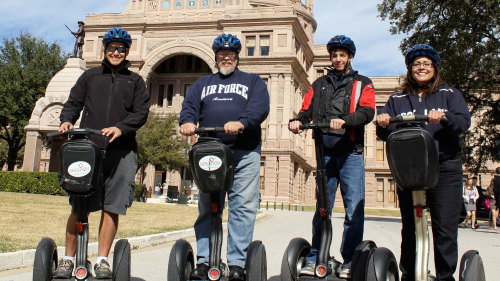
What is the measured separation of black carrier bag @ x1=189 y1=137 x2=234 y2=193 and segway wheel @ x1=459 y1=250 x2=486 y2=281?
1.95m

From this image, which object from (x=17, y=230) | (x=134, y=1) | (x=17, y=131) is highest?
(x=134, y=1)

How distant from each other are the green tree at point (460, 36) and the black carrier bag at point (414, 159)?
17.3 meters

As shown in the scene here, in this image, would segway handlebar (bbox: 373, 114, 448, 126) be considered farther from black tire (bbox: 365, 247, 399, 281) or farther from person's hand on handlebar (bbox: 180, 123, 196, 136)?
person's hand on handlebar (bbox: 180, 123, 196, 136)

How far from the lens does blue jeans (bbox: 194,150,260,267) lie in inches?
163

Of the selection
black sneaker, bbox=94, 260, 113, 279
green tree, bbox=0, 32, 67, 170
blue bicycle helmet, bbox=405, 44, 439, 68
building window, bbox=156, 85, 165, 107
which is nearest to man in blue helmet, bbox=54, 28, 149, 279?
black sneaker, bbox=94, 260, 113, 279

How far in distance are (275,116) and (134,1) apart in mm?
18947

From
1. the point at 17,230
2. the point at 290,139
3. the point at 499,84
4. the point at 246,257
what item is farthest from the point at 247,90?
the point at 290,139

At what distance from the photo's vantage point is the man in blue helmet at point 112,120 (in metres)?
4.23

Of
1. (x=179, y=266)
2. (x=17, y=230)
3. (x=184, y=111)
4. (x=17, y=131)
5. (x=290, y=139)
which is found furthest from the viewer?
(x=290, y=139)

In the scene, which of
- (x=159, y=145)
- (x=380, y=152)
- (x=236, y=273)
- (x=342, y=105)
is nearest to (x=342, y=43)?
(x=342, y=105)

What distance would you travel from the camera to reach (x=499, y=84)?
2136cm

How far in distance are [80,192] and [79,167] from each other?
0.20 metres

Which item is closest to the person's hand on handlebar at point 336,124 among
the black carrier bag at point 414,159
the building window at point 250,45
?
the black carrier bag at point 414,159

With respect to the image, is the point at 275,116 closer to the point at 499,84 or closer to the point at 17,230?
the point at 499,84
